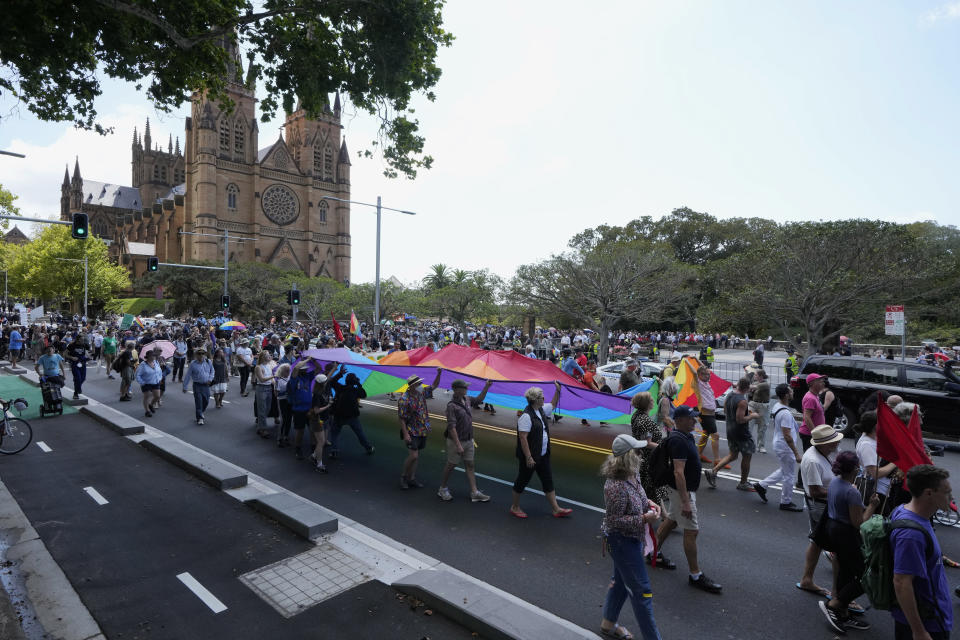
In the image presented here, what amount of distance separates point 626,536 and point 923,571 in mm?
1835

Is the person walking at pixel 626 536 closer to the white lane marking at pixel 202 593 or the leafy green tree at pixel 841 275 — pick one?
the white lane marking at pixel 202 593

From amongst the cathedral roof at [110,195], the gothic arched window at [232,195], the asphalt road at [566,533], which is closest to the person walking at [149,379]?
the asphalt road at [566,533]

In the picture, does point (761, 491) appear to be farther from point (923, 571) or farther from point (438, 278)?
point (438, 278)

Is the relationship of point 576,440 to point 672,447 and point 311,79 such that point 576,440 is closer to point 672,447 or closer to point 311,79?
point 672,447

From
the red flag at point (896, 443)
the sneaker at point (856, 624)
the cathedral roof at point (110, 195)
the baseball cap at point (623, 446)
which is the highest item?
the cathedral roof at point (110, 195)

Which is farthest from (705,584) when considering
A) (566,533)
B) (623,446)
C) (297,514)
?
(297,514)

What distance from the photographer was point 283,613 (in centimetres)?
473

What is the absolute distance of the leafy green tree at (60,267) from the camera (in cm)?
5656

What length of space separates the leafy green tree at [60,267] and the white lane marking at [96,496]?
59.1m

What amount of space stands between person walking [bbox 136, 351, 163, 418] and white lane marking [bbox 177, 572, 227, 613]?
8989mm

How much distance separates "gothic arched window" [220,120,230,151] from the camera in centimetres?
7094

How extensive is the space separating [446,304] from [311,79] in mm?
30880

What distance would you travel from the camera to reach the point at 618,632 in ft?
14.4

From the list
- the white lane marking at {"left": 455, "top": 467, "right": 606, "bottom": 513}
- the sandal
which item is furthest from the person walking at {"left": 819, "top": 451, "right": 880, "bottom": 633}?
the white lane marking at {"left": 455, "top": 467, "right": 606, "bottom": 513}
